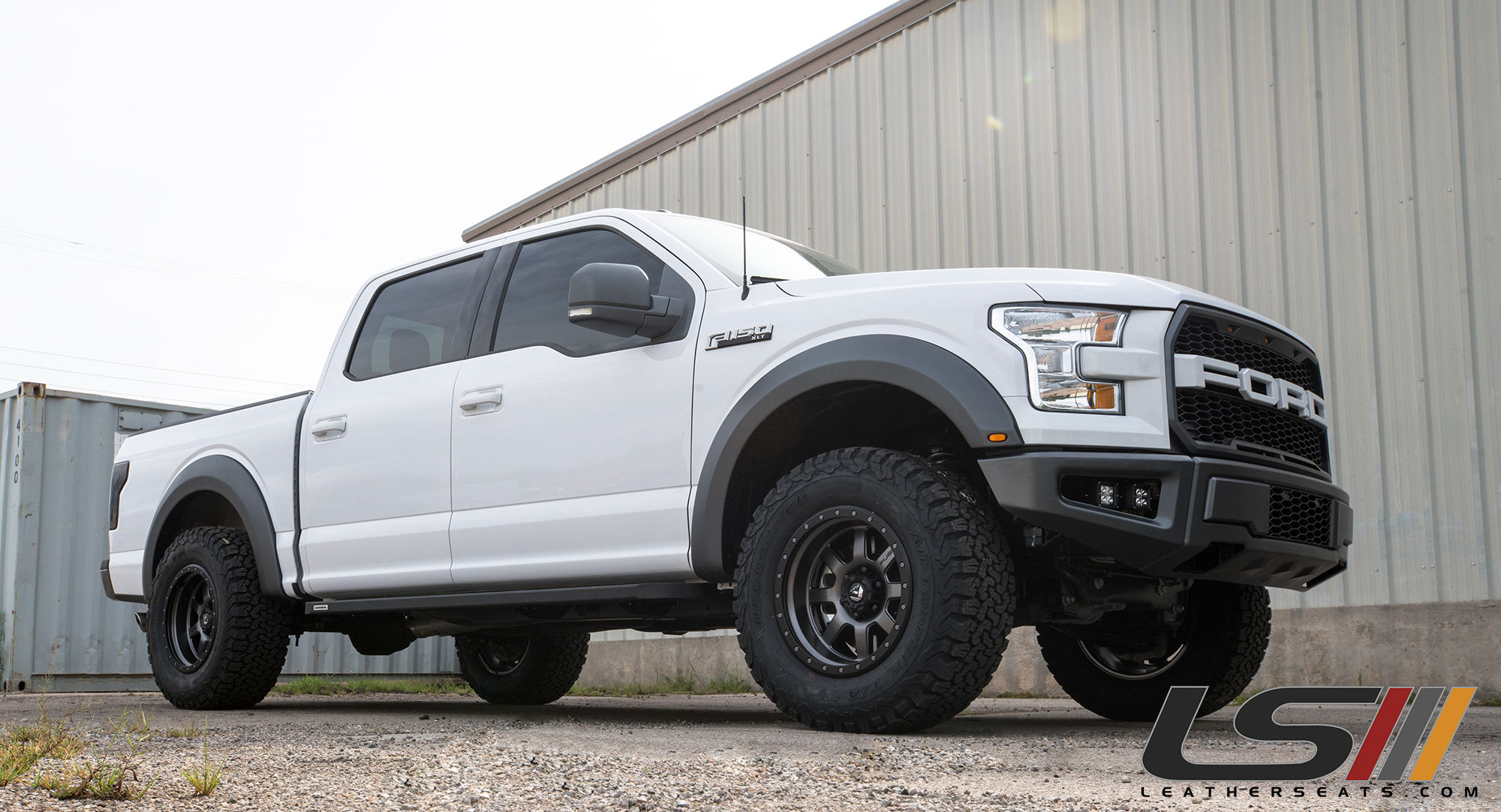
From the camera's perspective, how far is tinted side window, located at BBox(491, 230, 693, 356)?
16.2 feet

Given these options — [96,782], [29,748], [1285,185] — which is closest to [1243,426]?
[96,782]

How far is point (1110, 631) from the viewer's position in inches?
191

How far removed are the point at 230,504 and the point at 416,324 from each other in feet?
5.59

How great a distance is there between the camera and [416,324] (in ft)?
19.1

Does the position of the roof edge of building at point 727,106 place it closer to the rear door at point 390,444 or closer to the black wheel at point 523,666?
the black wheel at point 523,666

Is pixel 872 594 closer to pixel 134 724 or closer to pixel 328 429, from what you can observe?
pixel 328 429

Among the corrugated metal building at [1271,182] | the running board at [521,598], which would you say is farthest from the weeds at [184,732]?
the corrugated metal building at [1271,182]

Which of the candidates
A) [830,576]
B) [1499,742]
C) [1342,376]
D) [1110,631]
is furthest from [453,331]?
[1342,376]

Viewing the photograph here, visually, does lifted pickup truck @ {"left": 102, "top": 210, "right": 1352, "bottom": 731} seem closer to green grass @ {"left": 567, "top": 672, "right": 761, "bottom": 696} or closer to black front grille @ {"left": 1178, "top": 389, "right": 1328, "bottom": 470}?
black front grille @ {"left": 1178, "top": 389, "right": 1328, "bottom": 470}

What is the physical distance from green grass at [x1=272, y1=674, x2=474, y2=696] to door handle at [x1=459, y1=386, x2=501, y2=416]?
565 centimetres

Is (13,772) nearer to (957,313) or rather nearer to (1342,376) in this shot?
(957,313)

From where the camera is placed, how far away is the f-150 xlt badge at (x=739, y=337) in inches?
172

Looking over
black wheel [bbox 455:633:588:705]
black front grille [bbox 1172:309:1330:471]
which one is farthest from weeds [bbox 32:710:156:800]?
black wheel [bbox 455:633:588:705]

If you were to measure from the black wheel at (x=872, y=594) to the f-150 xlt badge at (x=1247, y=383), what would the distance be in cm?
74
